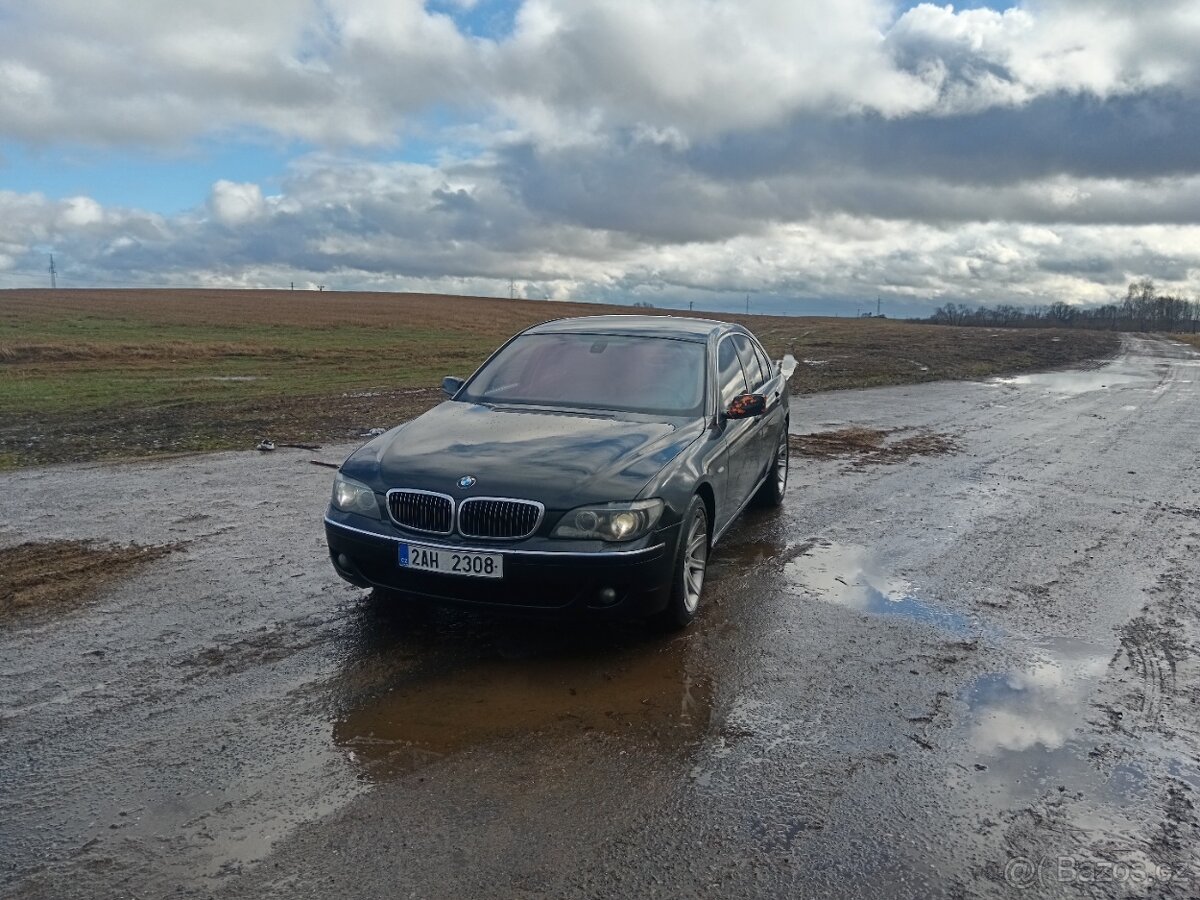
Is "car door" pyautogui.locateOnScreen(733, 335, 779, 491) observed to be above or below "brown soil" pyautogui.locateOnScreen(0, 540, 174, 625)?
above

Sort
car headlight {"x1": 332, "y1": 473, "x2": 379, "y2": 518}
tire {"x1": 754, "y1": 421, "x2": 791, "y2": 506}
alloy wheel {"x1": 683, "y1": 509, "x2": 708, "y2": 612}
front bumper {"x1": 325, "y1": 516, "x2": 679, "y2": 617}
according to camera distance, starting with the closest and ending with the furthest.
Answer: front bumper {"x1": 325, "y1": 516, "x2": 679, "y2": 617}, car headlight {"x1": 332, "y1": 473, "x2": 379, "y2": 518}, alloy wheel {"x1": 683, "y1": 509, "x2": 708, "y2": 612}, tire {"x1": 754, "y1": 421, "x2": 791, "y2": 506}

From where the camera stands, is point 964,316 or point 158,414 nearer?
point 158,414

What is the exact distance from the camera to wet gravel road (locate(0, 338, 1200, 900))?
2.81m

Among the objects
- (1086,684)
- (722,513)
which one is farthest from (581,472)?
(1086,684)

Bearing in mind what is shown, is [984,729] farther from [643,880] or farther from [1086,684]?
[643,880]

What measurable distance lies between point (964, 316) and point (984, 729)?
134894mm

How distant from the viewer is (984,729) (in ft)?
12.4

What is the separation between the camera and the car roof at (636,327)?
629 centimetres

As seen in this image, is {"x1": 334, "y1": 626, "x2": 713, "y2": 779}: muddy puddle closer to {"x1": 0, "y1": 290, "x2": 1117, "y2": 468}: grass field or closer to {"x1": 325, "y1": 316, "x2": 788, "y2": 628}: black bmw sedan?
{"x1": 325, "y1": 316, "x2": 788, "y2": 628}: black bmw sedan

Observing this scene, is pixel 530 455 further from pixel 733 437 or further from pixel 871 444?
pixel 871 444

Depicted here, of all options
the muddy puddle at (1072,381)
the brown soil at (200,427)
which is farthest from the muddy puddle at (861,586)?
the muddy puddle at (1072,381)

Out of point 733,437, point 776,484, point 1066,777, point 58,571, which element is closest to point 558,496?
point 733,437

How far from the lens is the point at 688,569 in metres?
4.84

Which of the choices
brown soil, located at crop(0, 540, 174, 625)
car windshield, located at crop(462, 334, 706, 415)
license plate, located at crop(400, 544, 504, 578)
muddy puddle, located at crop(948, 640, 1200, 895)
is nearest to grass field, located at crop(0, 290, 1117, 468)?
brown soil, located at crop(0, 540, 174, 625)
